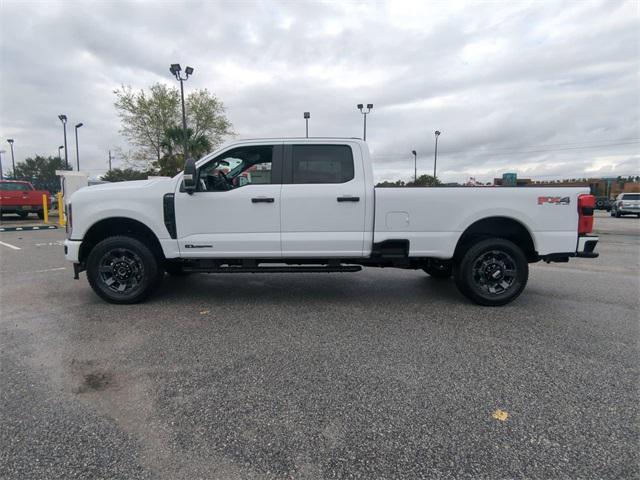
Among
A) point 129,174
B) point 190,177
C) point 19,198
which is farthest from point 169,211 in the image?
point 129,174

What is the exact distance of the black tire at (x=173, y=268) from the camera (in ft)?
16.9

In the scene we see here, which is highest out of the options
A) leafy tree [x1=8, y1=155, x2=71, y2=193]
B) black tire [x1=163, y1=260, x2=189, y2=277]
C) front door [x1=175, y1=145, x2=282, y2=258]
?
leafy tree [x1=8, y1=155, x2=71, y2=193]

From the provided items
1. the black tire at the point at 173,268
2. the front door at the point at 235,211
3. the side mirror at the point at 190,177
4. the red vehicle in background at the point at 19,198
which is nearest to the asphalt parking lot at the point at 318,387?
the black tire at the point at 173,268

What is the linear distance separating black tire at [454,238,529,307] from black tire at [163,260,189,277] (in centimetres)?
357

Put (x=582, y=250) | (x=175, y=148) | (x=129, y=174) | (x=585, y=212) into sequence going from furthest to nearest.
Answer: (x=129, y=174) → (x=175, y=148) → (x=582, y=250) → (x=585, y=212)

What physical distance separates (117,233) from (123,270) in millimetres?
519

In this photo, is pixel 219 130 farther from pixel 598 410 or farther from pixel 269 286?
pixel 598 410

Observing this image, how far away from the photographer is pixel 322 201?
4602 mm

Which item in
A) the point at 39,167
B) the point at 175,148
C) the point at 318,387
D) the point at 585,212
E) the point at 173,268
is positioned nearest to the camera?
the point at 318,387

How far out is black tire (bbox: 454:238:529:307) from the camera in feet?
15.4

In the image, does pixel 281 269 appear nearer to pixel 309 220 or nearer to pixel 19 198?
pixel 309 220

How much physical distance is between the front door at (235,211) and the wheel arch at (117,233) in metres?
0.44

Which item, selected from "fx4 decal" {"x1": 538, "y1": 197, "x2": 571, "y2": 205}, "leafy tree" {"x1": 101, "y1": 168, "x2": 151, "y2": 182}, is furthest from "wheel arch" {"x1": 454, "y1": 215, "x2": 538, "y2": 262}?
"leafy tree" {"x1": 101, "y1": 168, "x2": 151, "y2": 182}

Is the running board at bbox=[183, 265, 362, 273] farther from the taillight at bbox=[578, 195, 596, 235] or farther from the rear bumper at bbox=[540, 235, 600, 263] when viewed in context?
the taillight at bbox=[578, 195, 596, 235]
